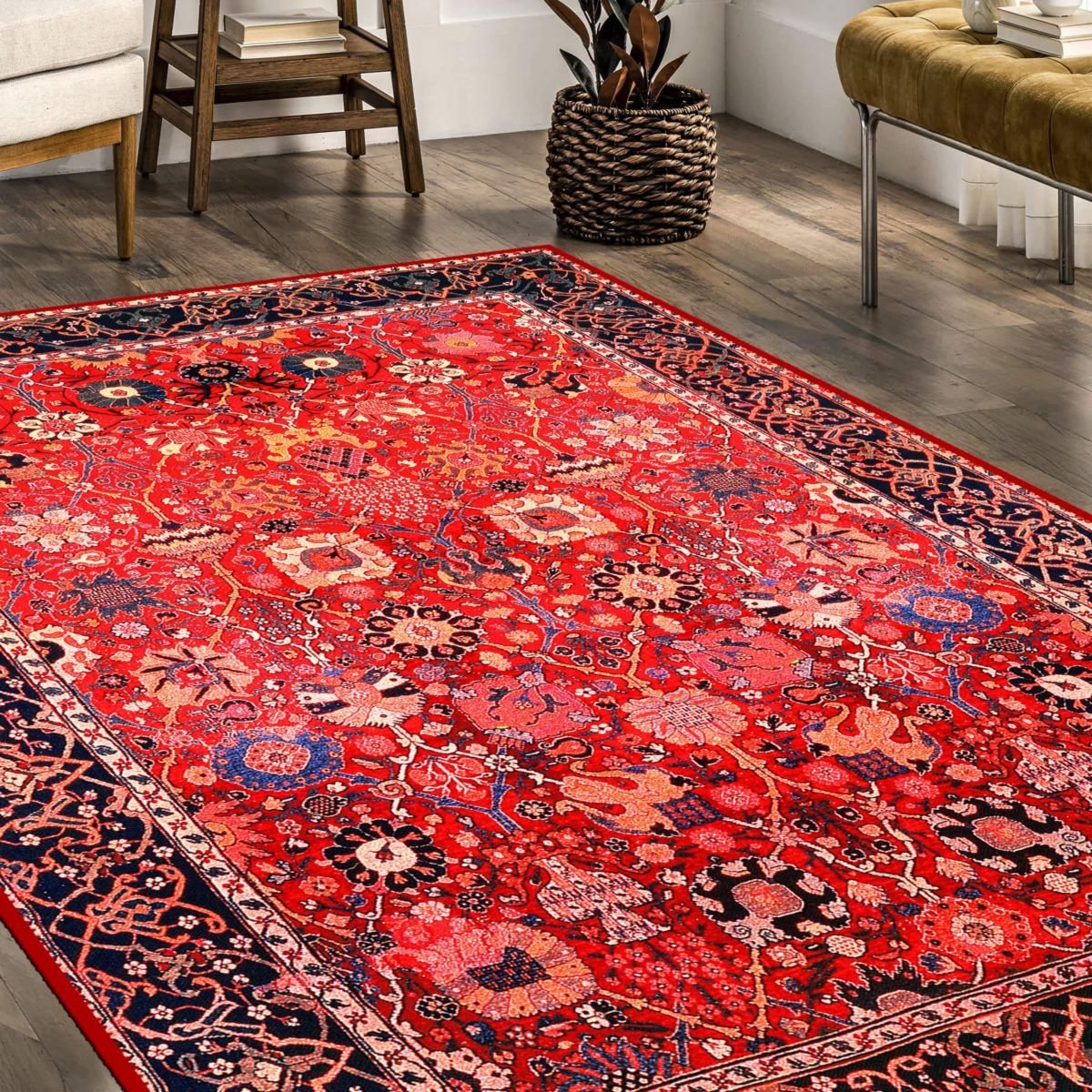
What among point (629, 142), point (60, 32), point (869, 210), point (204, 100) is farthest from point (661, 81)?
point (60, 32)

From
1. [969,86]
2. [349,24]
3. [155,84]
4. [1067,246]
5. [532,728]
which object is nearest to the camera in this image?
[532,728]

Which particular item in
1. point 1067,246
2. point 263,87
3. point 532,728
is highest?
point 263,87

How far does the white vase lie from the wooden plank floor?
55cm

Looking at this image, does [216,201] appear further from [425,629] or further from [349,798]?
[349,798]

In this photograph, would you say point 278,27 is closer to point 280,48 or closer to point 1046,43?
point 280,48

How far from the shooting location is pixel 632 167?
3865mm

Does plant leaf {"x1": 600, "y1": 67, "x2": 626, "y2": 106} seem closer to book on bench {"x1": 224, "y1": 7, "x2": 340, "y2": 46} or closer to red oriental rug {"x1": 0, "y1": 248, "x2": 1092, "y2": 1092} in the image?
book on bench {"x1": 224, "y1": 7, "x2": 340, "y2": 46}

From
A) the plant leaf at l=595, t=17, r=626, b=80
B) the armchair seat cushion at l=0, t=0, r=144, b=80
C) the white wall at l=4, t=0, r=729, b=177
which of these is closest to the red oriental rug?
the armchair seat cushion at l=0, t=0, r=144, b=80

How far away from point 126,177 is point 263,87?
0.81m

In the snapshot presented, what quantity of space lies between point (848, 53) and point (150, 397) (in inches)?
59.8

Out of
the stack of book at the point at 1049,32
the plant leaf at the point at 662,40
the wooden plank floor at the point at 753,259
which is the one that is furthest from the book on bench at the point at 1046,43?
the plant leaf at the point at 662,40

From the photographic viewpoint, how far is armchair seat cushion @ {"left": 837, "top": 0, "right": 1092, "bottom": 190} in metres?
2.92

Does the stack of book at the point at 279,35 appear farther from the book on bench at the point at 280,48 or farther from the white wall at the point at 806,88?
the white wall at the point at 806,88

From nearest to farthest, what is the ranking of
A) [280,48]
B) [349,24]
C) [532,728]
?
[532,728] < [280,48] < [349,24]
